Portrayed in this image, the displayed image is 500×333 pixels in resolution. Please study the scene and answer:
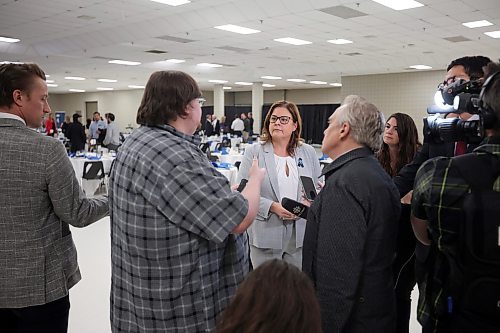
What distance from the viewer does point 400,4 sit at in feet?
25.4

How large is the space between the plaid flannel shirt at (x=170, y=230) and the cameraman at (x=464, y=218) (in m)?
0.55

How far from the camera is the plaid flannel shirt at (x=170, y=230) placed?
52.3 inches

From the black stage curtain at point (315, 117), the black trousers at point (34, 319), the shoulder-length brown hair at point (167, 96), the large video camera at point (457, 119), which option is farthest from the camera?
the black stage curtain at point (315, 117)

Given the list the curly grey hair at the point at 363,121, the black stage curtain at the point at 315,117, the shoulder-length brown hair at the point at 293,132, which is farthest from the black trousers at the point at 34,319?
the black stage curtain at the point at 315,117

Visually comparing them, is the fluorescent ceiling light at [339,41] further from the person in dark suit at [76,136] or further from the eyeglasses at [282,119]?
the eyeglasses at [282,119]

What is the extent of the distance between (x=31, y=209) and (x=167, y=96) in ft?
2.02

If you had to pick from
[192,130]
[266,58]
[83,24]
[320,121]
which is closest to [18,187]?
[192,130]

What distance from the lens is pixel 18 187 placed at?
1.51m

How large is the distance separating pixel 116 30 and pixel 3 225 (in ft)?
31.8

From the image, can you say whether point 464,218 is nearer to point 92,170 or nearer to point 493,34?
point 92,170

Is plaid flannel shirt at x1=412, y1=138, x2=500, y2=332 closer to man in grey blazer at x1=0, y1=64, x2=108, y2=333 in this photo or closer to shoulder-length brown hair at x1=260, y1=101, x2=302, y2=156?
man in grey blazer at x1=0, y1=64, x2=108, y2=333

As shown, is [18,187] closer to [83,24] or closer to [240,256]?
[240,256]

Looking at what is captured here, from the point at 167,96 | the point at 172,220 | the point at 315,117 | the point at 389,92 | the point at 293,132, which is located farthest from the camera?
the point at 315,117

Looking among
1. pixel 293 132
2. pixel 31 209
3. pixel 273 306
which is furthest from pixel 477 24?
pixel 273 306
